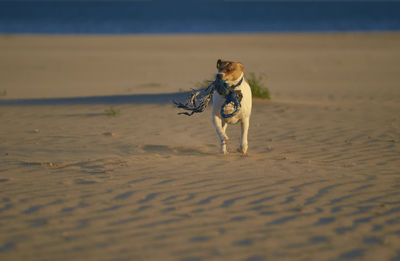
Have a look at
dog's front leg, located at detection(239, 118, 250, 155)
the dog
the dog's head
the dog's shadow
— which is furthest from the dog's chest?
the dog's shadow

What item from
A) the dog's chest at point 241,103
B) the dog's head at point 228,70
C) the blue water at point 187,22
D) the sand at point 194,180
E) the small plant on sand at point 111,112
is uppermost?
the blue water at point 187,22

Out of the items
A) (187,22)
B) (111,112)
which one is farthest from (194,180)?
(187,22)

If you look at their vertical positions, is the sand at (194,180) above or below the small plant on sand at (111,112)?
below

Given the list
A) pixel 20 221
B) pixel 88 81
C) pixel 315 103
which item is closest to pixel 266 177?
pixel 20 221

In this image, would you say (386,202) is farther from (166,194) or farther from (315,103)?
(315,103)

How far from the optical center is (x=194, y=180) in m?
6.51

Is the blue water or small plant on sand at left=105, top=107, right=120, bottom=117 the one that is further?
the blue water

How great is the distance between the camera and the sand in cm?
465

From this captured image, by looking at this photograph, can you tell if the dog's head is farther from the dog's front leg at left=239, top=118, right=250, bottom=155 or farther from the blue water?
the blue water

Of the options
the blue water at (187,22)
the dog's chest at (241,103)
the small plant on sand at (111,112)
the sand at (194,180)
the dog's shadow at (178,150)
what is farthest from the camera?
the blue water at (187,22)

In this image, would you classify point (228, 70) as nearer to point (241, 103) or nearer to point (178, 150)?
point (241, 103)

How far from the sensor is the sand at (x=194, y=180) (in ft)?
15.3

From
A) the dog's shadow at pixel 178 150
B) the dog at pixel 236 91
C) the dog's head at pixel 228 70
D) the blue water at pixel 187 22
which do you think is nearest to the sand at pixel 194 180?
the dog's shadow at pixel 178 150

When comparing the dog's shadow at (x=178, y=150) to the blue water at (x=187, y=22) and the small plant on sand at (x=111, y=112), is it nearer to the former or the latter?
the small plant on sand at (x=111, y=112)
